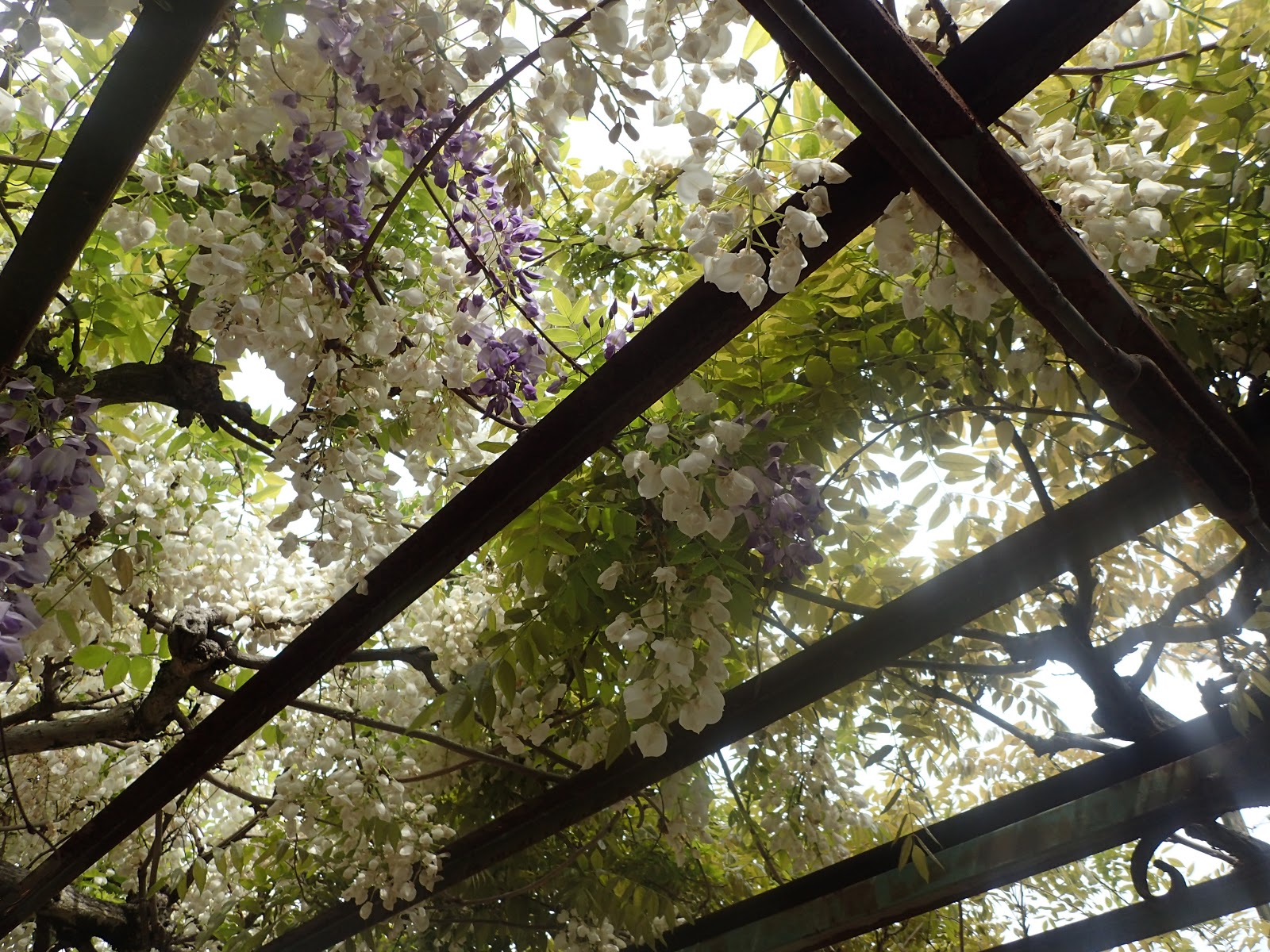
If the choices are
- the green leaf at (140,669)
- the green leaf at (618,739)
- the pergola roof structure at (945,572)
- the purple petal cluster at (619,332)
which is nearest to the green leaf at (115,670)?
the green leaf at (140,669)

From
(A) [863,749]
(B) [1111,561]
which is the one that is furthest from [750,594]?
(A) [863,749]

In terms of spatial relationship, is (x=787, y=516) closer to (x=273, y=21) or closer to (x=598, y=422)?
(x=598, y=422)

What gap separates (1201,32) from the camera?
1.30m

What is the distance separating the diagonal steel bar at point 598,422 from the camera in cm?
65

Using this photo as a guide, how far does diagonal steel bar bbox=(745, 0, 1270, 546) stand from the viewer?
0.61 metres

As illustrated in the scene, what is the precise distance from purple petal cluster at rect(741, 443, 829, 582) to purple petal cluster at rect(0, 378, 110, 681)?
2.83ft

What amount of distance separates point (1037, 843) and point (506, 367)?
1.05 m

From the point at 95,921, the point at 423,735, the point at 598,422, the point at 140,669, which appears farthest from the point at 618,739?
the point at 95,921

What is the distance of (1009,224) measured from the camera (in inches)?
27.4

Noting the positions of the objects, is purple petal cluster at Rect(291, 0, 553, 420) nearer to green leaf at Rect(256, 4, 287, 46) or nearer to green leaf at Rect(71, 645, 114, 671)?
green leaf at Rect(256, 4, 287, 46)

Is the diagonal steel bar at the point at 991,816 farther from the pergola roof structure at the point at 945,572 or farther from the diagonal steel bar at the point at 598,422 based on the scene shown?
the diagonal steel bar at the point at 598,422

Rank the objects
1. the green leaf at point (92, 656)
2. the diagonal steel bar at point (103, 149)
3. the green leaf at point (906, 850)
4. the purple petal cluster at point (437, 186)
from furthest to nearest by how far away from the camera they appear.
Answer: the green leaf at point (92, 656) < the green leaf at point (906, 850) < the purple petal cluster at point (437, 186) < the diagonal steel bar at point (103, 149)

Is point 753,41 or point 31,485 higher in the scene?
point 753,41

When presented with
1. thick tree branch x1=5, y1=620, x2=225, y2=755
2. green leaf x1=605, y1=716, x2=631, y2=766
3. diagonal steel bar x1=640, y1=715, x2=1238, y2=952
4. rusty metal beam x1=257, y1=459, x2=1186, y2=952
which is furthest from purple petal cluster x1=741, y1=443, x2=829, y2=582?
thick tree branch x1=5, y1=620, x2=225, y2=755
